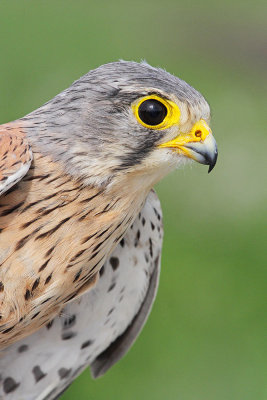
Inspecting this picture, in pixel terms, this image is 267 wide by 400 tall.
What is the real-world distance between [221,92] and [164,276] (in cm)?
369

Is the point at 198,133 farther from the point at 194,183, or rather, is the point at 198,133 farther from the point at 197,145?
the point at 194,183

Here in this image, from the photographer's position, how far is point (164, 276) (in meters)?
6.34

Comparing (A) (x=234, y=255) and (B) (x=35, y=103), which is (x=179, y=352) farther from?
(B) (x=35, y=103)

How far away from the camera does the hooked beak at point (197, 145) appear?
117 inches

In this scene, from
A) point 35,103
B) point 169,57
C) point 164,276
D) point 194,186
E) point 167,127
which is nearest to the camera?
point 167,127

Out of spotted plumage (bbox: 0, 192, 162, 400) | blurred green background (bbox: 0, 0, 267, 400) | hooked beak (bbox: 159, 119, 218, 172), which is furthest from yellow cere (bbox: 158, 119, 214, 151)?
blurred green background (bbox: 0, 0, 267, 400)

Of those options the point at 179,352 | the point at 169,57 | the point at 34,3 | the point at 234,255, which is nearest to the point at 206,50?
the point at 169,57

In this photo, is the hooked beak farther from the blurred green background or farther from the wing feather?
the blurred green background

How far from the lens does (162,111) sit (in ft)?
9.63

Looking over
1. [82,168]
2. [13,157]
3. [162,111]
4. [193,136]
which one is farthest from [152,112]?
[13,157]

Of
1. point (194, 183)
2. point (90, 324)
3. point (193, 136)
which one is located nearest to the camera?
point (193, 136)

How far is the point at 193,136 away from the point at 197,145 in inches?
1.5

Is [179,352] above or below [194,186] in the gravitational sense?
below

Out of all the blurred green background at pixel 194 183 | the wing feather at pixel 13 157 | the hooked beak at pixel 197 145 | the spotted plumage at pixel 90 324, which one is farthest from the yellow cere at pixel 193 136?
the blurred green background at pixel 194 183
